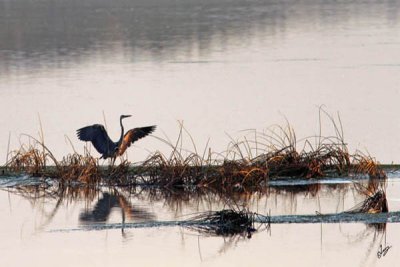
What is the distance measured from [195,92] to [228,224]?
17177 mm

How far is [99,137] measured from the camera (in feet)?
51.6

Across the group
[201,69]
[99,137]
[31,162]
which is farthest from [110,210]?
[201,69]

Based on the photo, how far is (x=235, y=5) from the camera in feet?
191

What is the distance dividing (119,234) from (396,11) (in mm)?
42277

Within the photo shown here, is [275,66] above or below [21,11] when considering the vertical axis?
below

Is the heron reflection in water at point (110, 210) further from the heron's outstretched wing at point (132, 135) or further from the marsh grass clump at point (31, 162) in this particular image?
the marsh grass clump at point (31, 162)

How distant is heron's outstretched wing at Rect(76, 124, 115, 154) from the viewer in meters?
15.7

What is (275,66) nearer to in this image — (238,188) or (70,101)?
(70,101)

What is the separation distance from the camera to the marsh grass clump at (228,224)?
12461 mm

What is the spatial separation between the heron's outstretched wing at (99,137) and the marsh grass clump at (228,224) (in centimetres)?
316

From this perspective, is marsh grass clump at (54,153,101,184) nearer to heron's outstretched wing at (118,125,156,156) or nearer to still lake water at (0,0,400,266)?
heron's outstretched wing at (118,125,156,156)

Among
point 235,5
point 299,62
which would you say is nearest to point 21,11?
point 235,5

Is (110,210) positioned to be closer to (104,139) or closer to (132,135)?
(104,139)

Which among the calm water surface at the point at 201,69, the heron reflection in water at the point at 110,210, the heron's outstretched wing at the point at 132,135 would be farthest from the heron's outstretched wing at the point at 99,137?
the calm water surface at the point at 201,69
